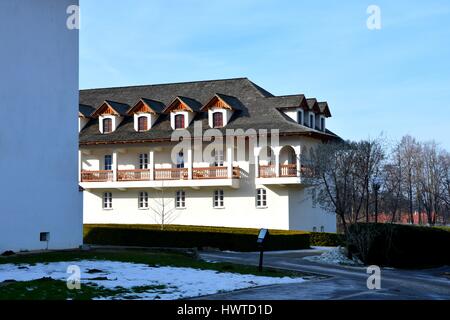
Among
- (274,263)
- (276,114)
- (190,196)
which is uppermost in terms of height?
(276,114)

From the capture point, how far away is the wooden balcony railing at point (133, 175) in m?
49.2

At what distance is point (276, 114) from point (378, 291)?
29.7 meters

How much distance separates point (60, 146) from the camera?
27797mm

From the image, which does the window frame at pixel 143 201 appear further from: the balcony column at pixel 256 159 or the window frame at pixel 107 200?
the balcony column at pixel 256 159

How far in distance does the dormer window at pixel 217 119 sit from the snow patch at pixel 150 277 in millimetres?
26677

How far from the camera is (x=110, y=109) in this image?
5153 cm

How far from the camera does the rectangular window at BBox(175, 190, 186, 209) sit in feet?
163

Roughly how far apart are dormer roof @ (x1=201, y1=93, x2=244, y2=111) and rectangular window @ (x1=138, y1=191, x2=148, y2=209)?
7.80 metres

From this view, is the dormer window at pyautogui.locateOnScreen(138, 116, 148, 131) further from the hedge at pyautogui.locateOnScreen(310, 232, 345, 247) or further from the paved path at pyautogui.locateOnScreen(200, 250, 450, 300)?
the paved path at pyautogui.locateOnScreen(200, 250, 450, 300)

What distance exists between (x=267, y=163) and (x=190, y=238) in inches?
488

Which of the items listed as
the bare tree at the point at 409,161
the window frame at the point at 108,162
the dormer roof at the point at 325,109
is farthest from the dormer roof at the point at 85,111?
the bare tree at the point at 409,161

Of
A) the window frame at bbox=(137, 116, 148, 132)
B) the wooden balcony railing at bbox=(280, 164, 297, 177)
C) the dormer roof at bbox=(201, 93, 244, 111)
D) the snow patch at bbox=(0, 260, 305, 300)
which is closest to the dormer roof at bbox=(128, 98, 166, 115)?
the window frame at bbox=(137, 116, 148, 132)

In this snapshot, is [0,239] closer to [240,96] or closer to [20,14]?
[20,14]
